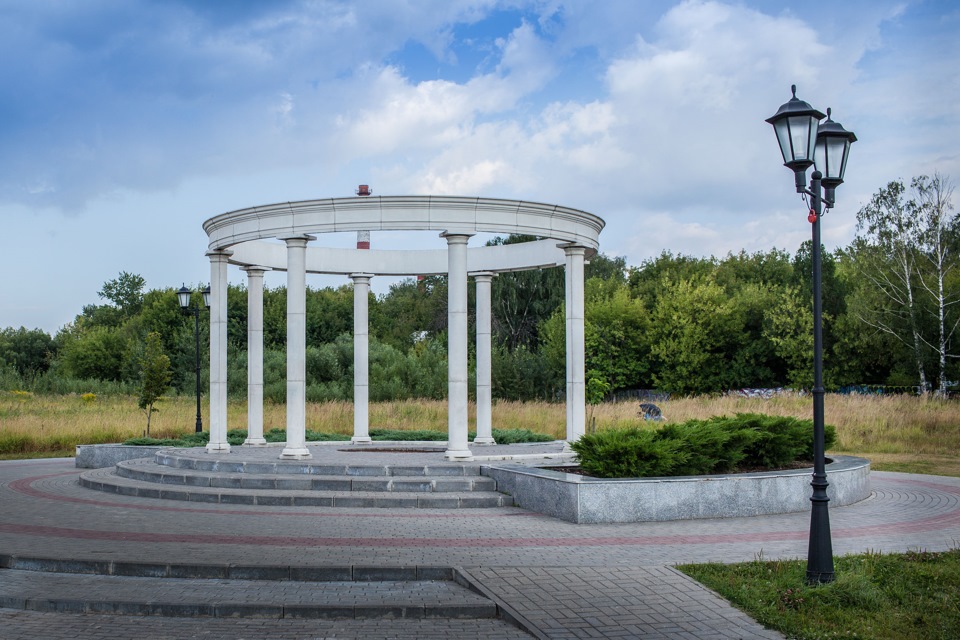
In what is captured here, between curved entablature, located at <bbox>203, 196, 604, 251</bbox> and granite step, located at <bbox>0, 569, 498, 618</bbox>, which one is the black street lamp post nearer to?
granite step, located at <bbox>0, 569, 498, 618</bbox>

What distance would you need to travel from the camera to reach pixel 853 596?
8.77 meters

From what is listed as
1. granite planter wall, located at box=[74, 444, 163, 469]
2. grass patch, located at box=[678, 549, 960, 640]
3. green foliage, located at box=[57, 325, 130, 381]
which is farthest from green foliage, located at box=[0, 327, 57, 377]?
grass patch, located at box=[678, 549, 960, 640]

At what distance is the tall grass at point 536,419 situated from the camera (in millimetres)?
28250

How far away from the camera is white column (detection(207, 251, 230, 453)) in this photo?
2061cm

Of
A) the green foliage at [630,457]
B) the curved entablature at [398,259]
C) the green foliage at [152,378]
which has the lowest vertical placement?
the green foliage at [630,457]

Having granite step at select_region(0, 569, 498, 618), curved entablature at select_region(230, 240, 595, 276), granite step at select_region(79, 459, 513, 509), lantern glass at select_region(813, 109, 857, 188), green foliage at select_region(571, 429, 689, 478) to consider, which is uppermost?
curved entablature at select_region(230, 240, 595, 276)

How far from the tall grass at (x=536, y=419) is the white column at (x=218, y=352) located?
966 centimetres

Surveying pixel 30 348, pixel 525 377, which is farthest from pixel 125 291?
pixel 525 377

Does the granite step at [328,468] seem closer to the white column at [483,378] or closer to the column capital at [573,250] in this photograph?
the white column at [483,378]

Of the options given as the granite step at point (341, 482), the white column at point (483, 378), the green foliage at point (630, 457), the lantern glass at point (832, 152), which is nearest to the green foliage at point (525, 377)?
the white column at point (483, 378)

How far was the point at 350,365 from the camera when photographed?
164 ft

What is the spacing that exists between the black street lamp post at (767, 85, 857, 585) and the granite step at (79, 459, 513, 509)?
22.0ft

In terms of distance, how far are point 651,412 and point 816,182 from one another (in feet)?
76.0

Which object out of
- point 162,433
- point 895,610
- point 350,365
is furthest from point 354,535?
point 350,365
